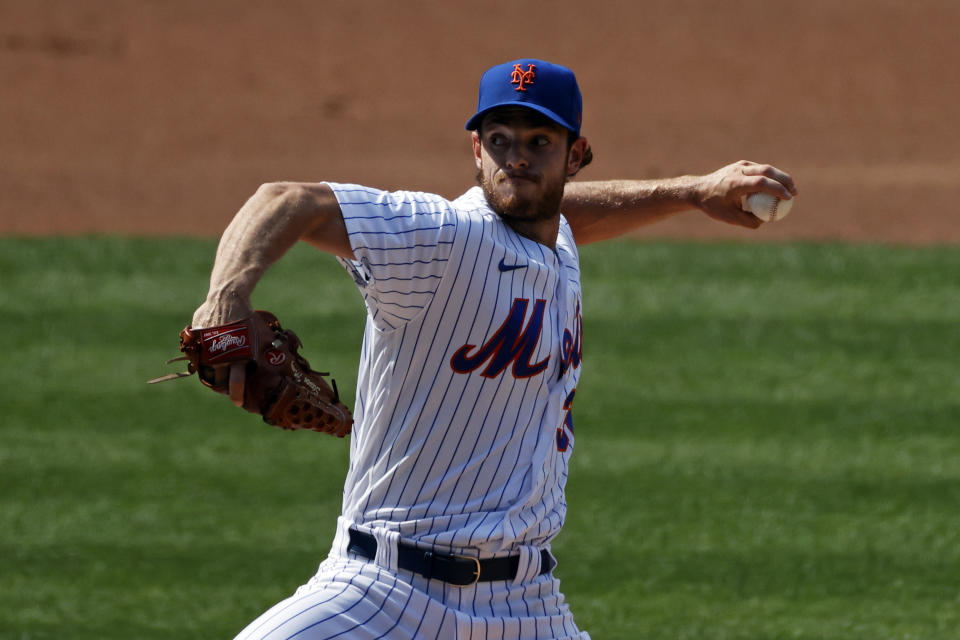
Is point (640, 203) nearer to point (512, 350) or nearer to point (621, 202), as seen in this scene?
point (621, 202)

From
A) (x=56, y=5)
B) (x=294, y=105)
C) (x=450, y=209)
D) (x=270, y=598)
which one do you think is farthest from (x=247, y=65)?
(x=450, y=209)

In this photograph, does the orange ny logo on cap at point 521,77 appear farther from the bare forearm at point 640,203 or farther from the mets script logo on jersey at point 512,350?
the bare forearm at point 640,203

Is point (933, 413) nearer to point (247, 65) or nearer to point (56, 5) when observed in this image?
point (247, 65)

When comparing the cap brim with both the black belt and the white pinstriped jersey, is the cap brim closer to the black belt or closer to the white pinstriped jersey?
the white pinstriped jersey

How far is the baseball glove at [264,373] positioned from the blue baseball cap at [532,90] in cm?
77

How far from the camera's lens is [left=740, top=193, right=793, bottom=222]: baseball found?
356 cm

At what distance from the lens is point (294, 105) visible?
46.9 feet

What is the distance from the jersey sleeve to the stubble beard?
190mm

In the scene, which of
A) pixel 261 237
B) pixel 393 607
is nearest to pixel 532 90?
pixel 261 237

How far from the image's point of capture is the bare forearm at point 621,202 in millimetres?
3809

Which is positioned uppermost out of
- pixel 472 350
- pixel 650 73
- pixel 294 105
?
pixel 650 73

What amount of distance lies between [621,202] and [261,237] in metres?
1.48

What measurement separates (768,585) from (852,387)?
247 cm

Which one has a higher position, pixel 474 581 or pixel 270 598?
pixel 474 581
